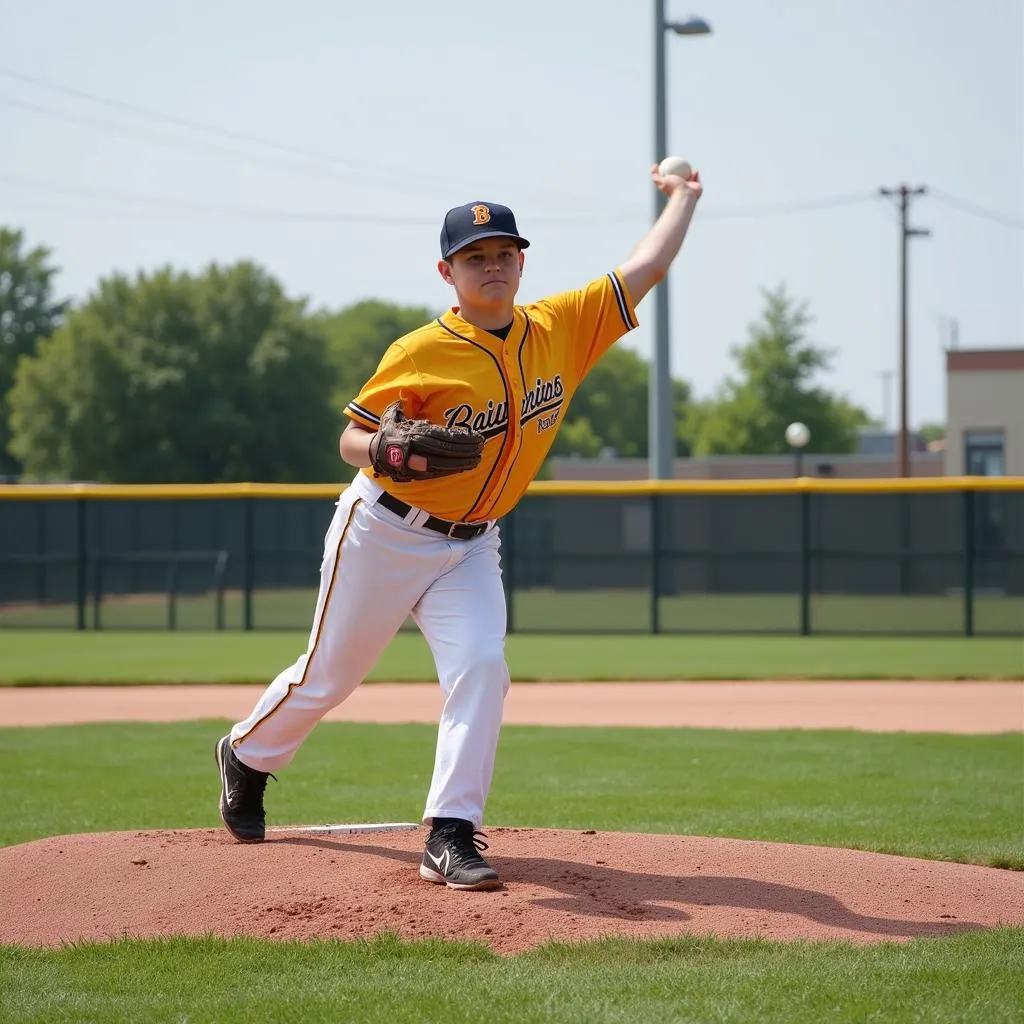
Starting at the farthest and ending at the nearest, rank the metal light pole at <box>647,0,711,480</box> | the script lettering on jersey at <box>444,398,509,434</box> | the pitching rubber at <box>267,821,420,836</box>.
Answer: the metal light pole at <box>647,0,711,480</box> < the pitching rubber at <box>267,821,420,836</box> < the script lettering on jersey at <box>444,398,509,434</box>

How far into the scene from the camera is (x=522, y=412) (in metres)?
4.43

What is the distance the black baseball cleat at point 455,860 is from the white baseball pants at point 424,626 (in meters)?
0.04

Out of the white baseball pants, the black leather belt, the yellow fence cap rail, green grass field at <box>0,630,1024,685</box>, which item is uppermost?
the yellow fence cap rail

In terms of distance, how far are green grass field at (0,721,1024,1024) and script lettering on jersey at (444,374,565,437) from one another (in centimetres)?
143

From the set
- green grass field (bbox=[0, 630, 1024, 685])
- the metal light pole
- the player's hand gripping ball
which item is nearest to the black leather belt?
the player's hand gripping ball

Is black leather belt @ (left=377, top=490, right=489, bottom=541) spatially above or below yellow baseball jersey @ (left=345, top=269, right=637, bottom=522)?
below

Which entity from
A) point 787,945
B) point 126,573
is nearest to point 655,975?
point 787,945

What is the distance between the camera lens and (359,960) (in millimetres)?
3662

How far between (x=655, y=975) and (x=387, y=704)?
8.39 metres

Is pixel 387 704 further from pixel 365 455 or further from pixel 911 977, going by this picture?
pixel 911 977

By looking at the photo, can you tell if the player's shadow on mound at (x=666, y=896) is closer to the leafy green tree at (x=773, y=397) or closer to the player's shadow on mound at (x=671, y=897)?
the player's shadow on mound at (x=671, y=897)

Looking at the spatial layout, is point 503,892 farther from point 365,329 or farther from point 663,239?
point 365,329

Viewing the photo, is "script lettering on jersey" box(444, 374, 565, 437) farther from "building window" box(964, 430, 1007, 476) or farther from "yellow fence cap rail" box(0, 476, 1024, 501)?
"building window" box(964, 430, 1007, 476)

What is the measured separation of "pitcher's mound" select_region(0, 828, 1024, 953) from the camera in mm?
3969
